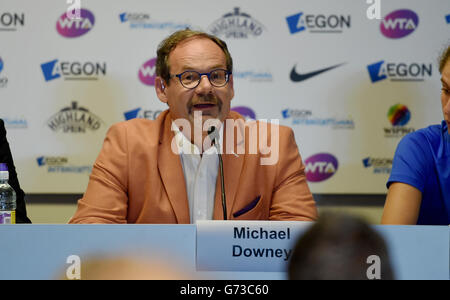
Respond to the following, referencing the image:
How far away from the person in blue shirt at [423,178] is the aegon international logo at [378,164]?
41.4 inches

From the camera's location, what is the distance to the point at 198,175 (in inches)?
62.9

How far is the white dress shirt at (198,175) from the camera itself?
5.09 feet

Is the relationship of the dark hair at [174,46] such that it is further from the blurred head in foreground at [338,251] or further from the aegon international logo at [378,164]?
the aegon international logo at [378,164]

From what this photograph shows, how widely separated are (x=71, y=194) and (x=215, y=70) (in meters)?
1.43

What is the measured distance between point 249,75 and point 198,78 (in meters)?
1.08

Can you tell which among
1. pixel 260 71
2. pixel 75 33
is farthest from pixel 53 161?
pixel 260 71

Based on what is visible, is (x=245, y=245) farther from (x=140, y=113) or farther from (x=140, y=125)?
(x=140, y=113)

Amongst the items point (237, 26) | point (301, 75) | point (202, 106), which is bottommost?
point (202, 106)

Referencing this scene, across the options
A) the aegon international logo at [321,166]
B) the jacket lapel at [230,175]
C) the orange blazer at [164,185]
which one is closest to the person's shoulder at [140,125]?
the orange blazer at [164,185]

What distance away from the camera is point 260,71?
269 centimetres

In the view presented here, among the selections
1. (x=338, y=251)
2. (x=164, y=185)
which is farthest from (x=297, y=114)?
(x=338, y=251)

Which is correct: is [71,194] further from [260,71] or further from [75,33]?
[260,71]

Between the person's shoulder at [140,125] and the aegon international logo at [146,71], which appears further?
the aegon international logo at [146,71]

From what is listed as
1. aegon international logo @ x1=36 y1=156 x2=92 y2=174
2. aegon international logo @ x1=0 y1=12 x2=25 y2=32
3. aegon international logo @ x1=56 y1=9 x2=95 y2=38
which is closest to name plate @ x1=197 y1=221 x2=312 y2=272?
aegon international logo @ x1=36 y1=156 x2=92 y2=174
